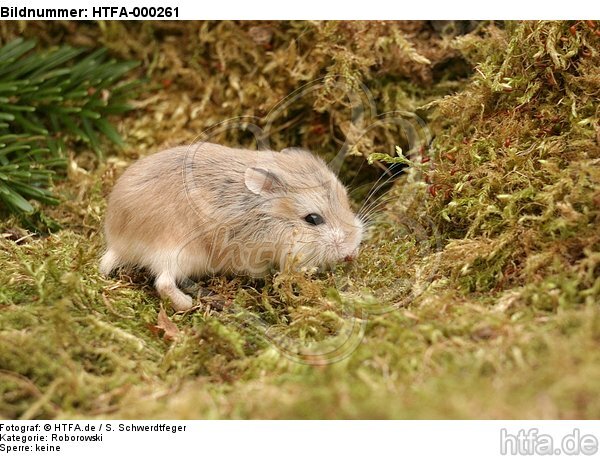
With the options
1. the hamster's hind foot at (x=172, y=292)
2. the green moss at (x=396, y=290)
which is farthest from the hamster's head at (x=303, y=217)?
→ the hamster's hind foot at (x=172, y=292)

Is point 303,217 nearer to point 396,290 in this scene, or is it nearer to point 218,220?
point 218,220

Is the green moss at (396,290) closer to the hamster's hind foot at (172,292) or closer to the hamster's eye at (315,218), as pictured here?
the hamster's hind foot at (172,292)

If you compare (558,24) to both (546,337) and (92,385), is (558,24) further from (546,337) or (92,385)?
(92,385)

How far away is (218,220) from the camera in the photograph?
4.03 m

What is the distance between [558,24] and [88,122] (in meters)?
3.54

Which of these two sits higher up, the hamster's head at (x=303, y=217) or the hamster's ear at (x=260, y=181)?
the hamster's ear at (x=260, y=181)

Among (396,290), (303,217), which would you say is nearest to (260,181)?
(303,217)

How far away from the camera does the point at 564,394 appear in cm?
→ 240

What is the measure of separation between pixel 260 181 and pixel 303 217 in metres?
0.35

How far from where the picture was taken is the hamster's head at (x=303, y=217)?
402 centimetres

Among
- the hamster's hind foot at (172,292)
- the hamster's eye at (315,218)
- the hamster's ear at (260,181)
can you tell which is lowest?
the hamster's hind foot at (172,292)

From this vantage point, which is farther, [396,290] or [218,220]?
[218,220]

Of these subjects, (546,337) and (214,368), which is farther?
(214,368)
